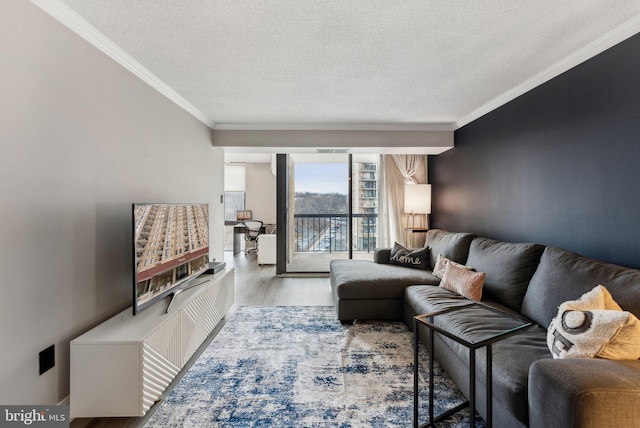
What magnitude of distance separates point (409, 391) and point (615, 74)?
2.54m

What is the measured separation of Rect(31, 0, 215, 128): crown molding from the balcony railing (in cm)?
299

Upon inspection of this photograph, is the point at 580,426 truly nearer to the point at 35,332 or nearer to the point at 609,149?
the point at 609,149

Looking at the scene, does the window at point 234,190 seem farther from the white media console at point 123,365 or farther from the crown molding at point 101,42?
the white media console at point 123,365

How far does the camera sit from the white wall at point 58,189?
1.36 metres

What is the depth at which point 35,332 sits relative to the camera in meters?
1.47

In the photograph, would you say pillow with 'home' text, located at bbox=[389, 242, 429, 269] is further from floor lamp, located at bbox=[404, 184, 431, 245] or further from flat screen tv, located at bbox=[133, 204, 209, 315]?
flat screen tv, located at bbox=[133, 204, 209, 315]

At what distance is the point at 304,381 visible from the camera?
1939 millimetres

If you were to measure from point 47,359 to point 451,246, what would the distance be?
11.4 ft

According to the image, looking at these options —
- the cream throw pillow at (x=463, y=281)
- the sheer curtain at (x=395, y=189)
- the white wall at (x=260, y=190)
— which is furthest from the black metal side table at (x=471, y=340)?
the white wall at (x=260, y=190)

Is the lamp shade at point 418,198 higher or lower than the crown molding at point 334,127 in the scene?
lower

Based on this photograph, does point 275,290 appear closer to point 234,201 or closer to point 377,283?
point 377,283

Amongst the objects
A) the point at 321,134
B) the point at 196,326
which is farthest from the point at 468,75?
the point at 196,326

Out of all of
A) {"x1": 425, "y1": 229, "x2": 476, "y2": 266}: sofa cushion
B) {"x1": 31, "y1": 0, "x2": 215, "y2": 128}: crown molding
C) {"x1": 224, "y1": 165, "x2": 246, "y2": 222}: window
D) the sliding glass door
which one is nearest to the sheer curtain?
the sliding glass door

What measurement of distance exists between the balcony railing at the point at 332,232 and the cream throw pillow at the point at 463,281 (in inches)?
92.3
